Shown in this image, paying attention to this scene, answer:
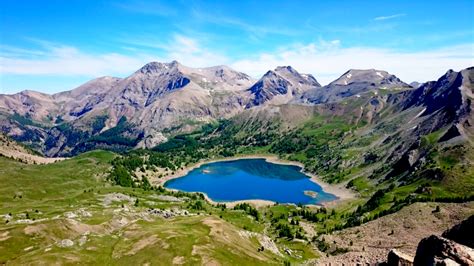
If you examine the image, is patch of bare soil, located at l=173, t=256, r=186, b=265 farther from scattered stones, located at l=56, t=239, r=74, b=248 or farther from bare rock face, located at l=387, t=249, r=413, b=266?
bare rock face, located at l=387, t=249, r=413, b=266

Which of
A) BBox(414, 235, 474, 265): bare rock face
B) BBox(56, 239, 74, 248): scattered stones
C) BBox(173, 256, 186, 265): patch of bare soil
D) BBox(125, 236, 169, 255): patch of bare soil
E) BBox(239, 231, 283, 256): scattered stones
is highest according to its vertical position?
BBox(414, 235, 474, 265): bare rock face

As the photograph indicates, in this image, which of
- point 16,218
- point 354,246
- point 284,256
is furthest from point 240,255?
point 16,218

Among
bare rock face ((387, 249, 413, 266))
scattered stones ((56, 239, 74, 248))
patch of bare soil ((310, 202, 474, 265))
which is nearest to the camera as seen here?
bare rock face ((387, 249, 413, 266))

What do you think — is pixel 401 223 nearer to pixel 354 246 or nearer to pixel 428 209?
pixel 428 209

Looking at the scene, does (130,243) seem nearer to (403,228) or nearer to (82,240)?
(82,240)

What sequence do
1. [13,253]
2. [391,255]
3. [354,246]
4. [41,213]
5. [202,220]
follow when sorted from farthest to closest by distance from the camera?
[41,213] → [202,220] → [354,246] → [13,253] → [391,255]

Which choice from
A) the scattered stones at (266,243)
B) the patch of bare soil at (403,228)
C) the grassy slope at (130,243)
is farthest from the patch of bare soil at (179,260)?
the patch of bare soil at (403,228)

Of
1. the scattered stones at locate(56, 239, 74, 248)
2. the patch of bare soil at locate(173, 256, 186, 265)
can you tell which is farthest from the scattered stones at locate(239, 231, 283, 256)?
the scattered stones at locate(56, 239, 74, 248)
